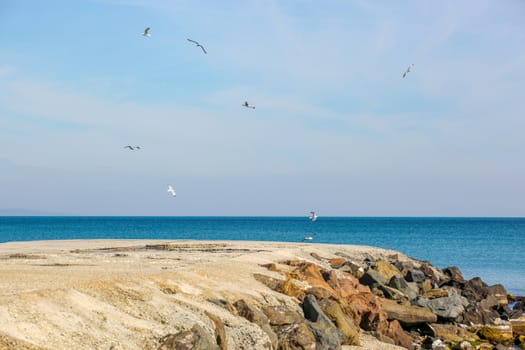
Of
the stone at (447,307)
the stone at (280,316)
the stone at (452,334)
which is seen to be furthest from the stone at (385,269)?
the stone at (280,316)

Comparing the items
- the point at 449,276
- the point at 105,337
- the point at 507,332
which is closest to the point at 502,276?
the point at 449,276

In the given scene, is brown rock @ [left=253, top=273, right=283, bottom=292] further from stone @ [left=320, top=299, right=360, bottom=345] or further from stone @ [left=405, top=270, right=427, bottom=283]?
stone @ [left=405, top=270, right=427, bottom=283]

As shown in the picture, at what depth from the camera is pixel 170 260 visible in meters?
26.2

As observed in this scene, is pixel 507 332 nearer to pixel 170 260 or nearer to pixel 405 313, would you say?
pixel 405 313

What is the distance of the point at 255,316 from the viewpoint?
1634cm

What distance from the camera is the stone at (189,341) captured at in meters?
12.8

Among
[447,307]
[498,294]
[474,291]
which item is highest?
A: [447,307]

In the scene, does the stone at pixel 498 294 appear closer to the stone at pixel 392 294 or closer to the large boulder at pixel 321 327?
the stone at pixel 392 294

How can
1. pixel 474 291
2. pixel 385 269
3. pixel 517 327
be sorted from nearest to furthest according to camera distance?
pixel 517 327 → pixel 385 269 → pixel 474 291

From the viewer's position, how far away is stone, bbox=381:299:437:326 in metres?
23.0

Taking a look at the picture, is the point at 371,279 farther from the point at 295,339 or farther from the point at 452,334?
the point at 295,339

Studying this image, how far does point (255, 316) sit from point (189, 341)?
3.56 m

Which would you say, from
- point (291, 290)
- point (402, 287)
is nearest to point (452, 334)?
point (402, 287)

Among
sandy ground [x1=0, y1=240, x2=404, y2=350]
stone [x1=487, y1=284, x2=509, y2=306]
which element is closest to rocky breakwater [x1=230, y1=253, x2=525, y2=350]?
sandy ground [x1=0, y1=240, x2=404, y2=350]
